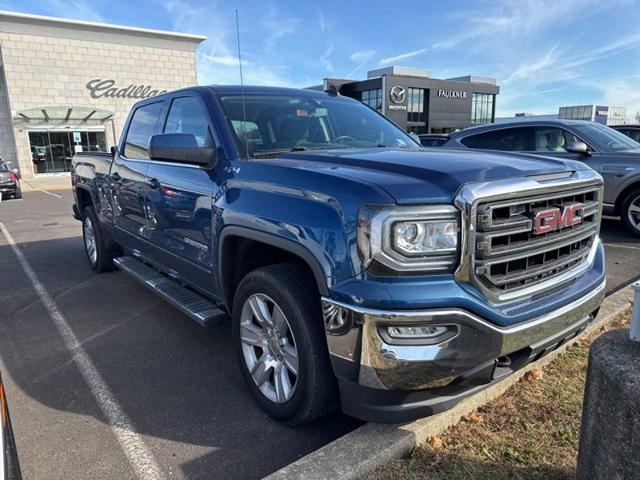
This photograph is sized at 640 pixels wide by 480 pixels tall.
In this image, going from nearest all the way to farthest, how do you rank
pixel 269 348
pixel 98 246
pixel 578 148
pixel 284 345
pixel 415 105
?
pixel 284 345, pixel 269 348, pixel 98 246, pixel 578 148, pixel 415 105

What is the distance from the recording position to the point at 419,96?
197 ft

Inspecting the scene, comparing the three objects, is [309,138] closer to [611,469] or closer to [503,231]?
[503,231]

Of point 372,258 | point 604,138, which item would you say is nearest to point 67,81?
point 604,138

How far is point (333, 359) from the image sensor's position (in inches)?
88.0

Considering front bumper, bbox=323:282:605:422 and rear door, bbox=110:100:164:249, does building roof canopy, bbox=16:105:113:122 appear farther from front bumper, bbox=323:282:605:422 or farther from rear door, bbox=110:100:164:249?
front bumper, bbox=323:282:605:422

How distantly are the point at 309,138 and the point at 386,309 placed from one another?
1.85 metres

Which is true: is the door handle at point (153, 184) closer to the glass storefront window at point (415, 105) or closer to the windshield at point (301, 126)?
the windshield at point (301, 126)

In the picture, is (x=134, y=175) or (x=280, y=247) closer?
(x=280, y=247)

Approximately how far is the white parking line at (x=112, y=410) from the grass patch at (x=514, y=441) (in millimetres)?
1158

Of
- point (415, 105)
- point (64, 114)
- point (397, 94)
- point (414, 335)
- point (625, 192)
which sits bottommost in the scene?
point (625, 192)

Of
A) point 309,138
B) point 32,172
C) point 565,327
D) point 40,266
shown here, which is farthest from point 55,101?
point 565,327

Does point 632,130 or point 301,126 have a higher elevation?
point 301,126

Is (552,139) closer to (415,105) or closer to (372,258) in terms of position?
(372,258)

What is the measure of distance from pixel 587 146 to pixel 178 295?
7.11 metres
